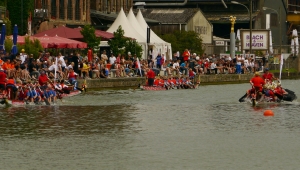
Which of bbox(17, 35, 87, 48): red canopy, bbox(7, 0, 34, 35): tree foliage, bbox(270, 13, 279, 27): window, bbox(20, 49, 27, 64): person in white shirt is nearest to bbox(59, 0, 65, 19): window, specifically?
bbox(7, 0, 34, 35): tree foliage

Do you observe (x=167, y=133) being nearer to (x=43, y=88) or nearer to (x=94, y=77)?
(x=43, y=88)

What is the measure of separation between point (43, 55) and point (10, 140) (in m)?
27.1

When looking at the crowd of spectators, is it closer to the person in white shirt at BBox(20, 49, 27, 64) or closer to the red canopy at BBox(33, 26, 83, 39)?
the person in white shirt at BBox(20, 49, 27, 64)

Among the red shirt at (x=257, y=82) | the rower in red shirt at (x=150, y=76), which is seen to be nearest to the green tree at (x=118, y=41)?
the rower in red shirt at (x=150, y=76)

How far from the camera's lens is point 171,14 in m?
121

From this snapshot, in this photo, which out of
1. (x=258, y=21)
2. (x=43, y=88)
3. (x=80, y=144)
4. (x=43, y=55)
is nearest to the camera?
(x=80, y=144)

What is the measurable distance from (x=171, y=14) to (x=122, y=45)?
4698 centimetres

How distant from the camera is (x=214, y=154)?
33.2 metres

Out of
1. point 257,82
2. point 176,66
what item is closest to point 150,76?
point 176,66

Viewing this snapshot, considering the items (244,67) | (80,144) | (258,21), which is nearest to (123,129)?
(80,144)

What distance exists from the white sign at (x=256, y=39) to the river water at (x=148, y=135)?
155 feet

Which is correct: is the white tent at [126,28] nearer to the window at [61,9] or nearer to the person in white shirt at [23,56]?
the window at [61,9]

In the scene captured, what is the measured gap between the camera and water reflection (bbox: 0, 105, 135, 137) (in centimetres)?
3969

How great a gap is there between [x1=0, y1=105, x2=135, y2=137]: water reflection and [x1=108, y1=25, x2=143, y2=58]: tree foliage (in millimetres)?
20907
